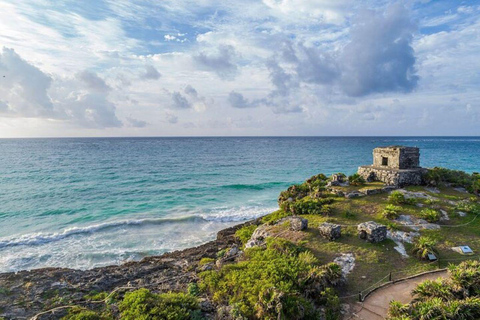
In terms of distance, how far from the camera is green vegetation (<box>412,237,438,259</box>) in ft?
52.3

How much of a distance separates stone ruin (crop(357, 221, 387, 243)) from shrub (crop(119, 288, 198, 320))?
11.9 m

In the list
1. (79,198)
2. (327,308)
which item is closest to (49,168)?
(79,198)

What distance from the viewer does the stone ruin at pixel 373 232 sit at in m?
17.6

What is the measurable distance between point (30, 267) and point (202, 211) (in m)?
17.9

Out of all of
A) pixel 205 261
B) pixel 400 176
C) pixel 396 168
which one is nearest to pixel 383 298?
pixel 205 261

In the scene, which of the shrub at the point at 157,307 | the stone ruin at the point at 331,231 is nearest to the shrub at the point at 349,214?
the stone ruin at the point at 331,231

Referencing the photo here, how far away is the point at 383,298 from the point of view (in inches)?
504

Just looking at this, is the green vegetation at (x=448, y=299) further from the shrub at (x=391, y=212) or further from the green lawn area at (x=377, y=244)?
the shrub at (x=391, y=212)

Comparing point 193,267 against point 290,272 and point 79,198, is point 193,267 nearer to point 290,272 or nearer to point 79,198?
point 290,272

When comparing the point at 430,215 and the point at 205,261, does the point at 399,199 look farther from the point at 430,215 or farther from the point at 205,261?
the point at 205,261

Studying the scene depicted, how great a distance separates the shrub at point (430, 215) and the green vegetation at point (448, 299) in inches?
262

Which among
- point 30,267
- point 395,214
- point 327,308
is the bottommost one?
point 30,267

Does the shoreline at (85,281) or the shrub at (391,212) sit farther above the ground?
the shrub at (391,212)

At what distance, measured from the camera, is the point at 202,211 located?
34.7 m
